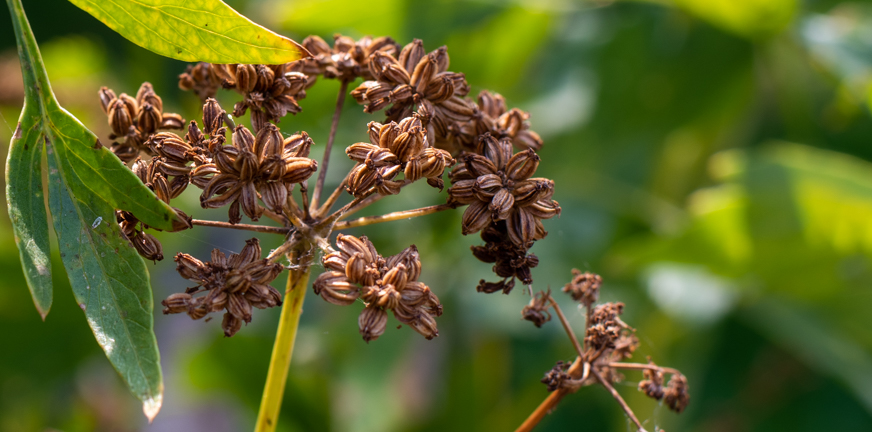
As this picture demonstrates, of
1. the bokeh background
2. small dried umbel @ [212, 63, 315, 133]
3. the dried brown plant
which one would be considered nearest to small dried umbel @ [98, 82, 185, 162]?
the dried brown plant

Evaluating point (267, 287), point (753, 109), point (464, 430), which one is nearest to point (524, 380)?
point (464, 430)

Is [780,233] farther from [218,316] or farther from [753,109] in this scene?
[218,316]

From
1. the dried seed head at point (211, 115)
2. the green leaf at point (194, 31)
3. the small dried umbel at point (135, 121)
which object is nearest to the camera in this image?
the green leaf at point (194, 31)

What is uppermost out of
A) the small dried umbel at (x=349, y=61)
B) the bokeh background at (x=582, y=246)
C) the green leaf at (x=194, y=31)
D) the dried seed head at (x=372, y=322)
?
the green leaf at (x=194, y=31)

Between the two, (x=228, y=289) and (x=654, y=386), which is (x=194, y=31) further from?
(x=654, y=386)

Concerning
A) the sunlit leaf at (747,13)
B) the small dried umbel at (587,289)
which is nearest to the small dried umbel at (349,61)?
the small dried umbel at (587,289)

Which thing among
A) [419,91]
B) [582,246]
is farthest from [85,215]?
[582,246]

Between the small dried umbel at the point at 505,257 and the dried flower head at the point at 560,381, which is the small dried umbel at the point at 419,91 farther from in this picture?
the dried flower head at the point at 560,381

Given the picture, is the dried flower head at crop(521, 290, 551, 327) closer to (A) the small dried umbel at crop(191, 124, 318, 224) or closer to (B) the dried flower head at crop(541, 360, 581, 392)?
(B) the dried flower head at crop(541, 360, 581, 392)
